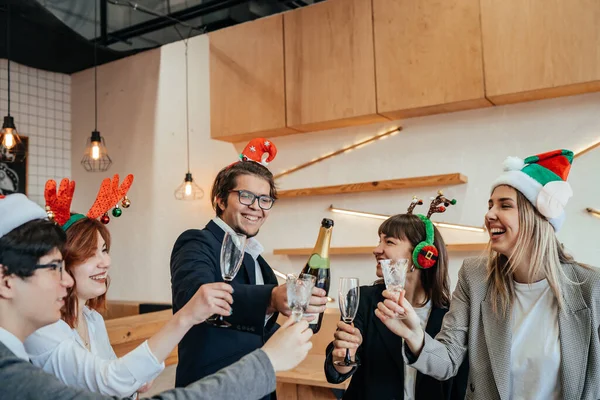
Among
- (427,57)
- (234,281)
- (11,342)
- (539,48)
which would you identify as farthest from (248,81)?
(11,342)

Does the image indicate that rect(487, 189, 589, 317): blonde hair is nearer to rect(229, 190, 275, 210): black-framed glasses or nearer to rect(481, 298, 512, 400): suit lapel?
rect(481, 298, 512, 400): suit lapel

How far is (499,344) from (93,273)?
51.0 inches

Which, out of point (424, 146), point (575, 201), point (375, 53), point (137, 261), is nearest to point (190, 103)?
point (137, 261)

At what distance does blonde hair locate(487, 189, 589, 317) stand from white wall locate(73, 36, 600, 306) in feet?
6.25

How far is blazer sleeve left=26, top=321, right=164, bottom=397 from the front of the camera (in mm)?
1382

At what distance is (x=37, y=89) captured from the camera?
5.34 metres

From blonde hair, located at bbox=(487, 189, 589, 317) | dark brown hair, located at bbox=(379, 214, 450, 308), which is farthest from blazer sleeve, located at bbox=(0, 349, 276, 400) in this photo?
dark brown hair, located at bbox=(379, 214, 450, 308)

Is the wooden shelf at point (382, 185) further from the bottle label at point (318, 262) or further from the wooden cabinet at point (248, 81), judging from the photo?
the bottle label at point (318, 262)

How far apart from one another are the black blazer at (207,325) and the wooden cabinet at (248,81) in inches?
107

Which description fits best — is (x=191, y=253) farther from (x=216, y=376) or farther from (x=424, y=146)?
(x=424, y=146)

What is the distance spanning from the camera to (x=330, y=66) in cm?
411

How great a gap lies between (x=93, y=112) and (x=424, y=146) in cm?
331

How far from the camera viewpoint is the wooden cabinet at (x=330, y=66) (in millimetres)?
3973

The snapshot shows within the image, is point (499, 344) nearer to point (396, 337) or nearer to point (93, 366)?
point (396, 337)
